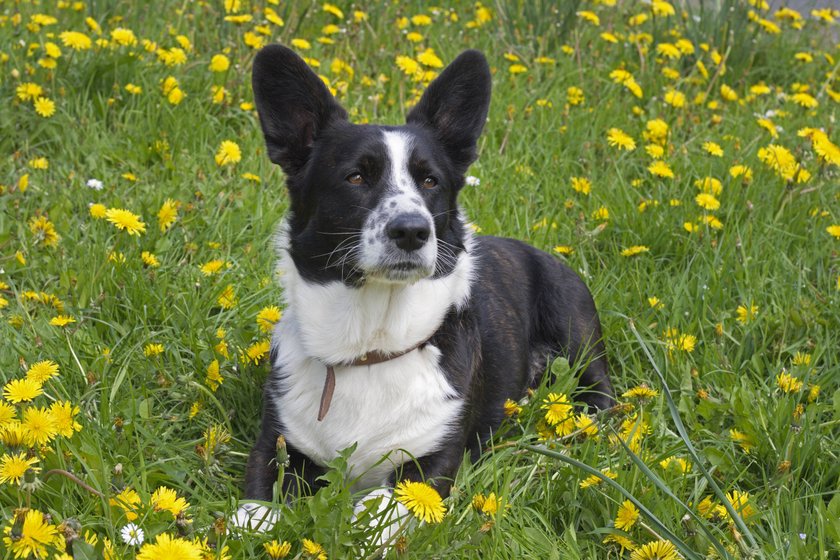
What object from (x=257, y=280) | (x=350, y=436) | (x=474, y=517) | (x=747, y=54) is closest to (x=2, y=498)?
(x=350, y=436)

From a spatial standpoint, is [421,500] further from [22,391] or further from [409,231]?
[22,391]

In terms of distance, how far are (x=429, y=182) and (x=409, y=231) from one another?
0.32 m

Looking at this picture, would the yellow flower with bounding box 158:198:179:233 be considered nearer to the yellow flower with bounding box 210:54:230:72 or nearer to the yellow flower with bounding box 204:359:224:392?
the yellow flower with bounding box 204:359:224:392

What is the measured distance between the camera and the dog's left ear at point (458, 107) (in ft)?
9.93

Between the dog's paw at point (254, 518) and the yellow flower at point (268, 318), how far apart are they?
82 centimetres

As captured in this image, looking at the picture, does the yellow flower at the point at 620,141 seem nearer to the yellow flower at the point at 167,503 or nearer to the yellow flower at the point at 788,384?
the yellow flower at the point at 788,384

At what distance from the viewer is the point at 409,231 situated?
2562mm

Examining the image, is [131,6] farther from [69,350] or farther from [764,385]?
[764,385]

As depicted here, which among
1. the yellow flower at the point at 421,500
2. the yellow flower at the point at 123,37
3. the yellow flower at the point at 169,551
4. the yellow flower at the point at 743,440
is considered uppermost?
the yellow flower at the point at 123,37

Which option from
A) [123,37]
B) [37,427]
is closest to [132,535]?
[37,427]

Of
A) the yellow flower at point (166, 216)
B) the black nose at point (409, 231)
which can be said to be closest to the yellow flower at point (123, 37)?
the yellow flower at point (166, 216)

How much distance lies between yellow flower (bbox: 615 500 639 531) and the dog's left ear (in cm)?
124

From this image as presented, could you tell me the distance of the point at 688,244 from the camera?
12.8 feet

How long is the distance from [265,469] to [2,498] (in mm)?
663
